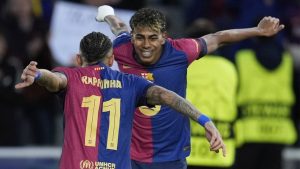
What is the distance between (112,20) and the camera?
9.80 m

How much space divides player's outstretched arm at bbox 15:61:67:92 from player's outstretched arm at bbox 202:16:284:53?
189cm

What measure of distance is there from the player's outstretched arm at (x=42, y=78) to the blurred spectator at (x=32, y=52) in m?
5.35

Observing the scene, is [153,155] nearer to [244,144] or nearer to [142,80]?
[142,80]

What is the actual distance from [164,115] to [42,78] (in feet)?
5.98

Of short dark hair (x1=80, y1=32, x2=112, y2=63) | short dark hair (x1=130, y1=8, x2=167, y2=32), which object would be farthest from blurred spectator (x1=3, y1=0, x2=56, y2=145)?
short dark hair (x1=80, y1=32, x2=112, y2=63)


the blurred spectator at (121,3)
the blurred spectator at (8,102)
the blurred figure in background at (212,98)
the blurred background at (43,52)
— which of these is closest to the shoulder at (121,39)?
the blurred figure in background at (212,98)

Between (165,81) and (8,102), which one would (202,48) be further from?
(8,102)

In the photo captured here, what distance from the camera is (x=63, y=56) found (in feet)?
41.8

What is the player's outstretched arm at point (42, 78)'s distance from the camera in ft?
24.5

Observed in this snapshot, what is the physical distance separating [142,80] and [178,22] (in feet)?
25.2

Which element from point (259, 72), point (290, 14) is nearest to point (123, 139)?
point (259, 72)

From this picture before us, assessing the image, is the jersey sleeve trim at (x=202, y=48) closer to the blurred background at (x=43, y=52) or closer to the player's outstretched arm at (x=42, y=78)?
the player's outstretched arm at (x=42, y=78)

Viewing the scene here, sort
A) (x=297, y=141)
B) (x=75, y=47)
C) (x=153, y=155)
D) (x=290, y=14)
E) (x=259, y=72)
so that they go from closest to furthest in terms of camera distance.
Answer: (x=153, y=155)
(x=259, y=72)
(x=75, y=47)
(x=297, y=141)
(x=290, y=14)

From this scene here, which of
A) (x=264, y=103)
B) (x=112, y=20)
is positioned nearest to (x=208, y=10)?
(x=264, y=103)
